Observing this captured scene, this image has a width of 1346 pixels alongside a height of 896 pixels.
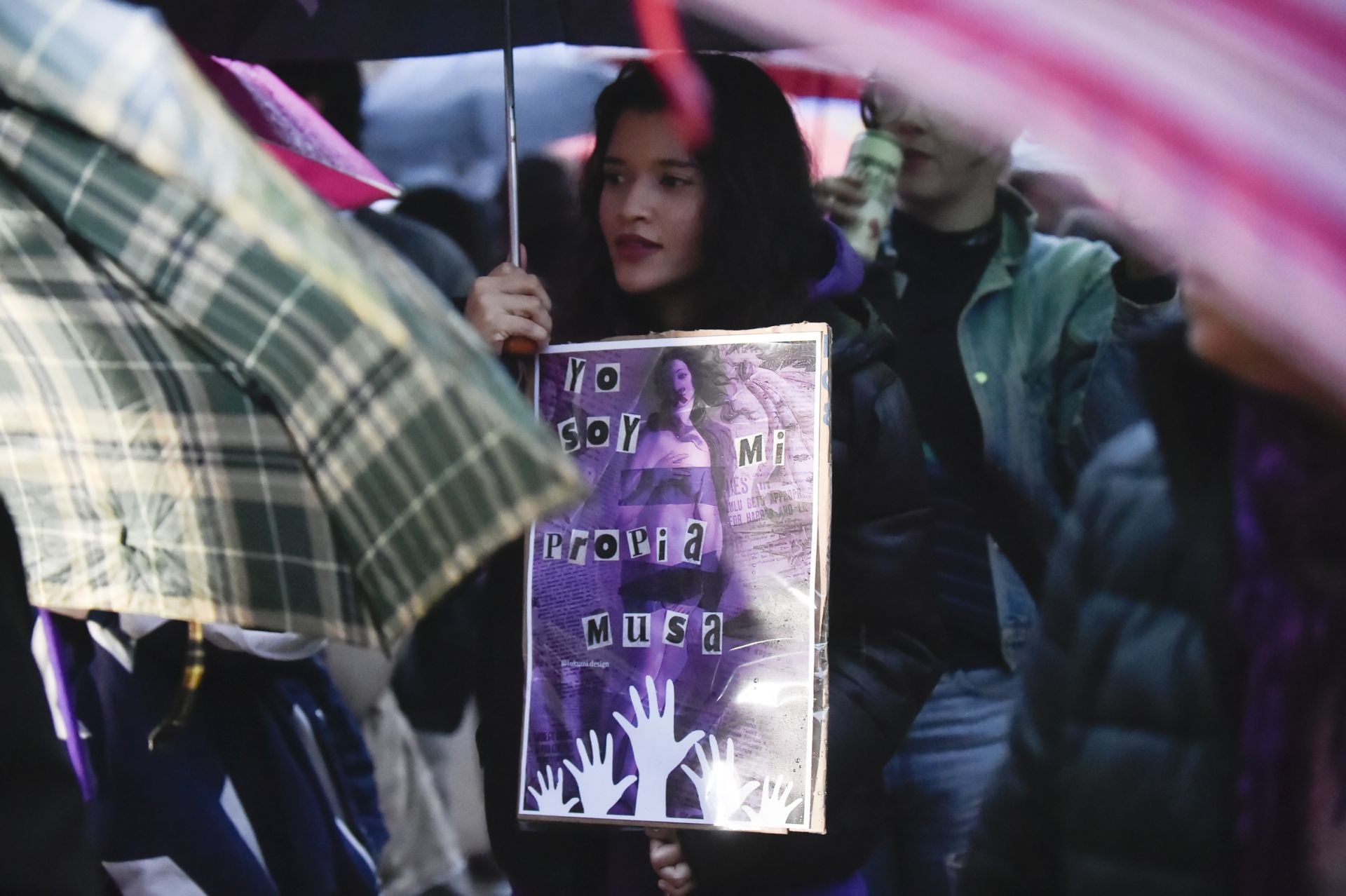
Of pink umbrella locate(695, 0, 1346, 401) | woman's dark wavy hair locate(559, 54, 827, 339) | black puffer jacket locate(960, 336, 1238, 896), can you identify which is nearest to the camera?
pink umbrella locate(695, 0, 1346, 401)

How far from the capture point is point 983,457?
297 centimetres

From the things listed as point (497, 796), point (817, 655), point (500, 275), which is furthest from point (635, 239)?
point (497, 796)

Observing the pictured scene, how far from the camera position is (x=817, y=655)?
6.61ft

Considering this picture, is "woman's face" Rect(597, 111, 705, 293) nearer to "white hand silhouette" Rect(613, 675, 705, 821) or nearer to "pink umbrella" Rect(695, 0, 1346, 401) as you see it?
"white hand silhouette" Rect(613, 675, 705, 821)

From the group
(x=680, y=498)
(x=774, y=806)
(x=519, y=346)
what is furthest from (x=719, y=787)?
(x=519, y=346)

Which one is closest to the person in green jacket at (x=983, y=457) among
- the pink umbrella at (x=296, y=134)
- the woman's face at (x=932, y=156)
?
the woman's face at (x=932, y=156)

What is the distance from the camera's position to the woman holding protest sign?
7.31 ft

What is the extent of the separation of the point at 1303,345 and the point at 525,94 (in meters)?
3.73

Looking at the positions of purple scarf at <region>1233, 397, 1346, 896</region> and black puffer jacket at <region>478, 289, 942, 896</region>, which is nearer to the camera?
purple scarf at <region>1233, 397, 1346, 896</region>

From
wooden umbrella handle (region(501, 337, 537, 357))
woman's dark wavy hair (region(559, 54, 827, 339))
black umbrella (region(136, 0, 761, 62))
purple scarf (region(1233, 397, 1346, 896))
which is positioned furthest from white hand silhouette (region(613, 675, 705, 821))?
black umbrella (region(136, 0, 761, 62))

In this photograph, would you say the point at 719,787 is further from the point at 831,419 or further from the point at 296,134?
the point at 296,134

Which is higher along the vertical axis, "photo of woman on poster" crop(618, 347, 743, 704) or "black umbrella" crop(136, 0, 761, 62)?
"black umbrella" crop(136, 0, 761, 62)

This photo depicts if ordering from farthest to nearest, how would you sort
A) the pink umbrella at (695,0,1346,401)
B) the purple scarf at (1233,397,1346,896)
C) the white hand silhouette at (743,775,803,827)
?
the white hand silhouette at (743,775,803,827) → the purple scarf at (1233,397,1346,896) → the pink umbrella at (695,0,1346,401)

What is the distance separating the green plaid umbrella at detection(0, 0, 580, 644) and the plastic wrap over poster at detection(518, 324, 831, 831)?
0.67 m
